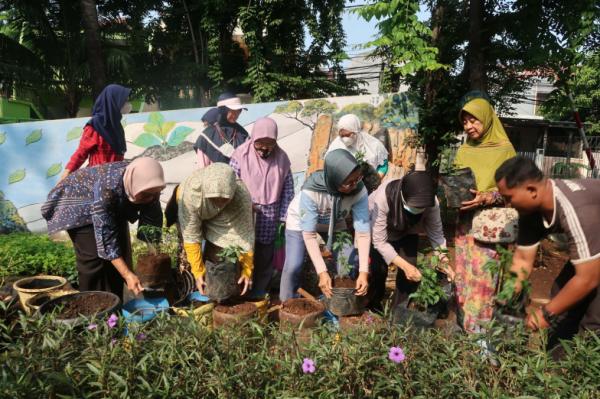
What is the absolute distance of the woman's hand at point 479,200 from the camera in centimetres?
281

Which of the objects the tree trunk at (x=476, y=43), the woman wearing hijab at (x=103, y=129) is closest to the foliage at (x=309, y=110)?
the tree trunk at (x=476, y=43)

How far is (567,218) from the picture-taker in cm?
189

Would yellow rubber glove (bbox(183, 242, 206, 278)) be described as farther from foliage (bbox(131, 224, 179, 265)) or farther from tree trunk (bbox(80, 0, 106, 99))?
tree trunk (bbox(80, 0, 106, 99))

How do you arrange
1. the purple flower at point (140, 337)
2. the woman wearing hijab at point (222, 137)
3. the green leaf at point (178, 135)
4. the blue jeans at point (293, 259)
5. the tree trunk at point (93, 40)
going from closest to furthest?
the purple flower at point (140, 337) → the blue jeans at point (293, 259) → the woman wearing hijab at point (222, 137) → the green leaf at point (178, 135) → the tree trunk at point (93, 40)

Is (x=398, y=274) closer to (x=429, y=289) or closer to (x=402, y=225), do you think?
(x=402, y=225)

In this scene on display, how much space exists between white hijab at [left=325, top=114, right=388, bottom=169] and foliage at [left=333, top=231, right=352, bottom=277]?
3.31 feet

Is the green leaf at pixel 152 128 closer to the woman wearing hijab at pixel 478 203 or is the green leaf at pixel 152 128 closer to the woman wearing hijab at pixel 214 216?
the woman wearing hijab at pixel 214 216

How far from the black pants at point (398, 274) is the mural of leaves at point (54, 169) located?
4506 millimetres

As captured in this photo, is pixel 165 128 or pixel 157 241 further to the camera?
pixel 165 128

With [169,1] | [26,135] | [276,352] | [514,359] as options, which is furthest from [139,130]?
[169,1]

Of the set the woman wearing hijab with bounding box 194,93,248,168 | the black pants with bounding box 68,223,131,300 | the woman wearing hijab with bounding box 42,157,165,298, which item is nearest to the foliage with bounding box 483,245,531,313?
the woman wearing hijab with bounding box 42,157,165,298

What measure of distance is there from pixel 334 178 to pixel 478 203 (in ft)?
3.06

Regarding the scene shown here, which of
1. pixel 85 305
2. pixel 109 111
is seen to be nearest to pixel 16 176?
pixel 109 111

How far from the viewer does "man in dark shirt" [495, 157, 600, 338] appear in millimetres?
1858
